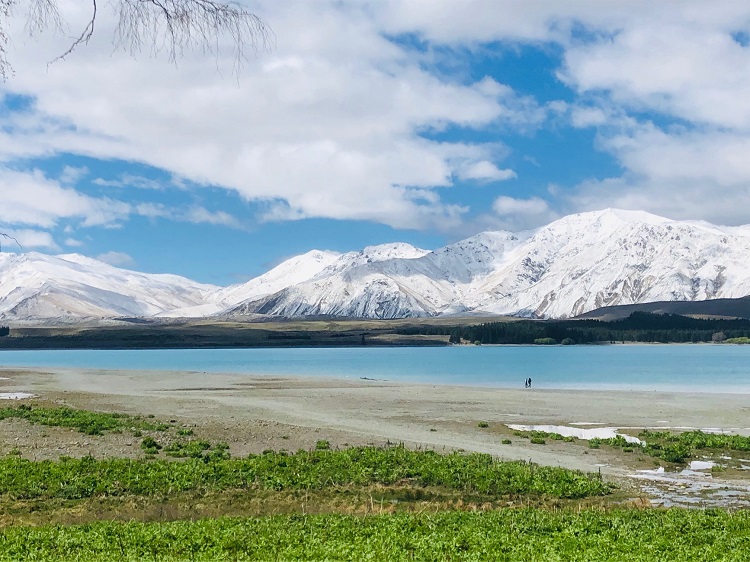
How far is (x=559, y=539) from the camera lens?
17.8 meters

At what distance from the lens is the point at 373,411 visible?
55.5 meters

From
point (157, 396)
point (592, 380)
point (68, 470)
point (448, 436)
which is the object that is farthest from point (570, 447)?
point (592, 380)

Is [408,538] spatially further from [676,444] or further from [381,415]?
[381,415]

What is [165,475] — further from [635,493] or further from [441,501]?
[635,493]

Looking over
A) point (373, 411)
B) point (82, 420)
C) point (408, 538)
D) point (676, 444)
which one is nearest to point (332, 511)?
point (408, 538)

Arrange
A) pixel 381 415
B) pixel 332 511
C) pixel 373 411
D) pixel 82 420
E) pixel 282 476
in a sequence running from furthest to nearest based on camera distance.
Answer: pixel 373 411
pixel 381 415
pixel 82 420
pixel 282 476
pixel 332 511

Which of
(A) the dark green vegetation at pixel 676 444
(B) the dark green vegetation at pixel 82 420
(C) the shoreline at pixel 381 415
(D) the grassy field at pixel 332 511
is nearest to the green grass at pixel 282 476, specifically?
(D) the grassy field at pixel 332 511

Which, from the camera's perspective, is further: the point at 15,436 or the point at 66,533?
the point at 15,436

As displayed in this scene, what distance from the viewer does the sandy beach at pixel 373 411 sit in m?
36.7

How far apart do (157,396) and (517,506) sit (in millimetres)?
50365

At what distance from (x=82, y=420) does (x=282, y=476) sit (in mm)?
18591

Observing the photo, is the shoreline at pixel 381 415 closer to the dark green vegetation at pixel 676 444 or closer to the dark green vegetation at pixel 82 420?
the dark green vegetation at pixel 676 444

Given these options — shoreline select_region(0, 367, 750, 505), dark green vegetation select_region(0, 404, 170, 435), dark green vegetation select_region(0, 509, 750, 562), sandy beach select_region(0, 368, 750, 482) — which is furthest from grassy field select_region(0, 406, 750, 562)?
sandy beach select_region(0, 368, 750, 482)

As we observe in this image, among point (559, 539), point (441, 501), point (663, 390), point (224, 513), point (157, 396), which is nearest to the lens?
point (559, 539)
